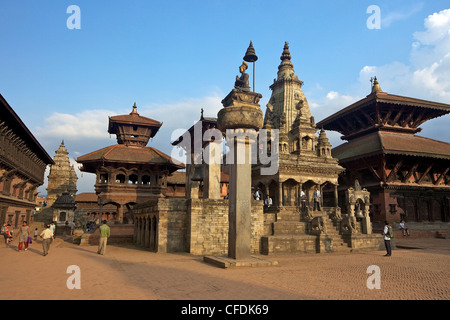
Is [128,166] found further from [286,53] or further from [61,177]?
[61,177]

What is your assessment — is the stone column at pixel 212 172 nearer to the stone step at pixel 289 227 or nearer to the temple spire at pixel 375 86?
the stone step at pixel 289 227

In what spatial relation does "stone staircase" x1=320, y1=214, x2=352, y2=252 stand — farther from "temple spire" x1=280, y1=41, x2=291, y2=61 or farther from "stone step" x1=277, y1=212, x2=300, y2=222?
"temple spire" x1=280, y1=41, x2=291, y2=61

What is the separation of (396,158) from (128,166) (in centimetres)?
2417

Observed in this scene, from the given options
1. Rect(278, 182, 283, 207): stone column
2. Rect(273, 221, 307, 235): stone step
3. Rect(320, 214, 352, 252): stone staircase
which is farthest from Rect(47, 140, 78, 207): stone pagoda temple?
Rect(320, 214, 352, 252): stone staircase

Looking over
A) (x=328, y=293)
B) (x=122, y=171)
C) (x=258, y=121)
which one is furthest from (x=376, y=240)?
(x=122, y=171)

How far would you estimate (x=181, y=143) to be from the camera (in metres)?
25.1

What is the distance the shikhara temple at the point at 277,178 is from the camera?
1547 cm

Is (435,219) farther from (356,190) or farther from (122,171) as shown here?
(122,171)

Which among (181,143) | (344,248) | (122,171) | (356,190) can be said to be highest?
(181,143)

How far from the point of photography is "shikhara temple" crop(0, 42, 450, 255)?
15469 millimetres

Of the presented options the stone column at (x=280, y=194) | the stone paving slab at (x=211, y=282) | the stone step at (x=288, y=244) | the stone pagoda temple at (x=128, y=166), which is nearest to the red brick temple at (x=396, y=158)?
the stone column at (x=280, y=194)

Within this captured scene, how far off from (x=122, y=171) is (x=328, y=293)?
23177mm

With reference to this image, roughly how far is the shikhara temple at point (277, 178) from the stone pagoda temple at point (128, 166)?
0.09m

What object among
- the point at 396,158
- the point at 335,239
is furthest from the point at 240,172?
the point at 396,158
